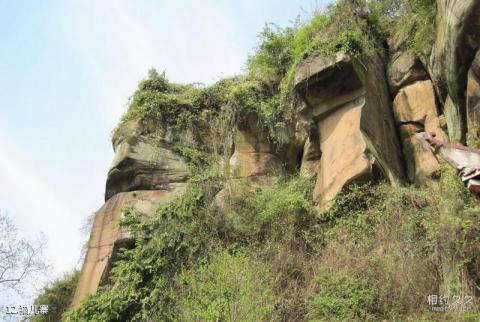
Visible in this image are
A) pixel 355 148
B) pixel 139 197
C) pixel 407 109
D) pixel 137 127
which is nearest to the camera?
pixel 355 148

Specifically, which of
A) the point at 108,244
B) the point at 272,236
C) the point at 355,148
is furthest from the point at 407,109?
the point at 108,244

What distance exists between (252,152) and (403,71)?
3990mm

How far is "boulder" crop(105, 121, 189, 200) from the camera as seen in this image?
12523mm

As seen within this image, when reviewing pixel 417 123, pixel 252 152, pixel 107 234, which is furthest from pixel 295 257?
pixel 107 234

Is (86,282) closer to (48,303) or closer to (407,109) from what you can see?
(48,303)

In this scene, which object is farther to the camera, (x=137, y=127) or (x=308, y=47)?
(x=137, y=127)

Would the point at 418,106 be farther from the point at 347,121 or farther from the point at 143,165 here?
the point at 143,165

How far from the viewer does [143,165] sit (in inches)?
495

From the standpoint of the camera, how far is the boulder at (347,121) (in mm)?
9812

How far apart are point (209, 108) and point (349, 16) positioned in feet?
14.1

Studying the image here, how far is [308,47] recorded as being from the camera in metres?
11.1

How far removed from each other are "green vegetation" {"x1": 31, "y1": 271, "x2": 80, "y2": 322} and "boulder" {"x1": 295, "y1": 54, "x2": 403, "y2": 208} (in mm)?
8349

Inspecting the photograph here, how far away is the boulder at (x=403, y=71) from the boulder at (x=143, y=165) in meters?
5.31

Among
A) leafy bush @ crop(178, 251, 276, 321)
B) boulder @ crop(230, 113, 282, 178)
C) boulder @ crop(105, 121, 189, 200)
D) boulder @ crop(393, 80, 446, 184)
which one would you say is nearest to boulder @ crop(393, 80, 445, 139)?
boulder @ crop(393, 80, 446, 184)
